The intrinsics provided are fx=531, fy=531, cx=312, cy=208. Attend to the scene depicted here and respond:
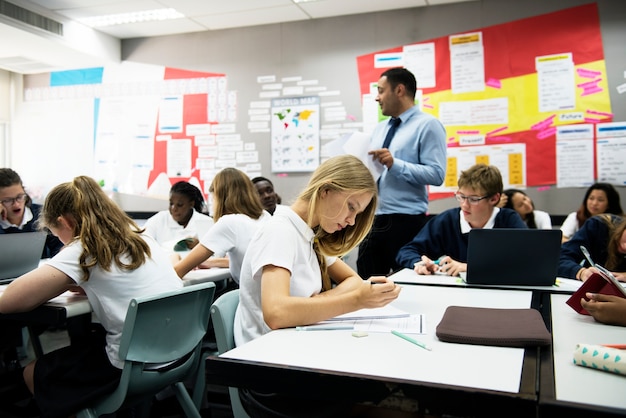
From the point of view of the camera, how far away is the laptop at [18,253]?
2.09 meters

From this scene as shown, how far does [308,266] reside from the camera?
1550 millimetres

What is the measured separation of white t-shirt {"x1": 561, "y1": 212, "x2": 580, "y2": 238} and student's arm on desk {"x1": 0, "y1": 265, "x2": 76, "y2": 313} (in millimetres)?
3414

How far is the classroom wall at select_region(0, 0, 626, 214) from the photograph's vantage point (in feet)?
13.3

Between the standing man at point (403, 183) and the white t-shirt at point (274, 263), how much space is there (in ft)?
4.31

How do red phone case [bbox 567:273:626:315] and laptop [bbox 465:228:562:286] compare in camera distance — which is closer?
red phone case [bbox 567:273:626:315]

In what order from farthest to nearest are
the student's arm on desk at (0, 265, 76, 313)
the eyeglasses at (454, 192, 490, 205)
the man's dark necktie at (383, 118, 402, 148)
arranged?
the man's dark necktie at (383, 118, 402, 148)
the eyeglasses at (454, 192, 490, 205)
the student's arm on desk at (0, 265, 76, 313)

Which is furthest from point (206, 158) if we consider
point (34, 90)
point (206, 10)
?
point (34, 90)

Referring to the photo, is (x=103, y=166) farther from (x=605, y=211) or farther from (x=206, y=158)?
(x=605, y=211)

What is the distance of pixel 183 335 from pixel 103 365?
0.26 metres

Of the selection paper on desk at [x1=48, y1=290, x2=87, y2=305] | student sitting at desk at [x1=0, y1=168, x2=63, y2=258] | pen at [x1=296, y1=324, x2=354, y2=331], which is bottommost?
paper on desk at [x1=48, y1=290, x2=87, y2=305]

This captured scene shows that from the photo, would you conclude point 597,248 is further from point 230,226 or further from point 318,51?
point 318,51

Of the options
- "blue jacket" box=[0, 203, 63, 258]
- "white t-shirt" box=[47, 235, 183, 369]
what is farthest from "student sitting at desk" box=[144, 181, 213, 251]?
"white t-shirt" box=[47, 235, 183, 369]

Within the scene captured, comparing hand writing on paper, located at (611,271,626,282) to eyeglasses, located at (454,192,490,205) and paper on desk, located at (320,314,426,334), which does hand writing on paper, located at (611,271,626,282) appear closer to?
eyeglasses, located at (454,192,490,205)

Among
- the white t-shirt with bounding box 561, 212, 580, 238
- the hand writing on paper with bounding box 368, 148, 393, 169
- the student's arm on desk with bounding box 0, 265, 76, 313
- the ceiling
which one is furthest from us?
the ceiling
